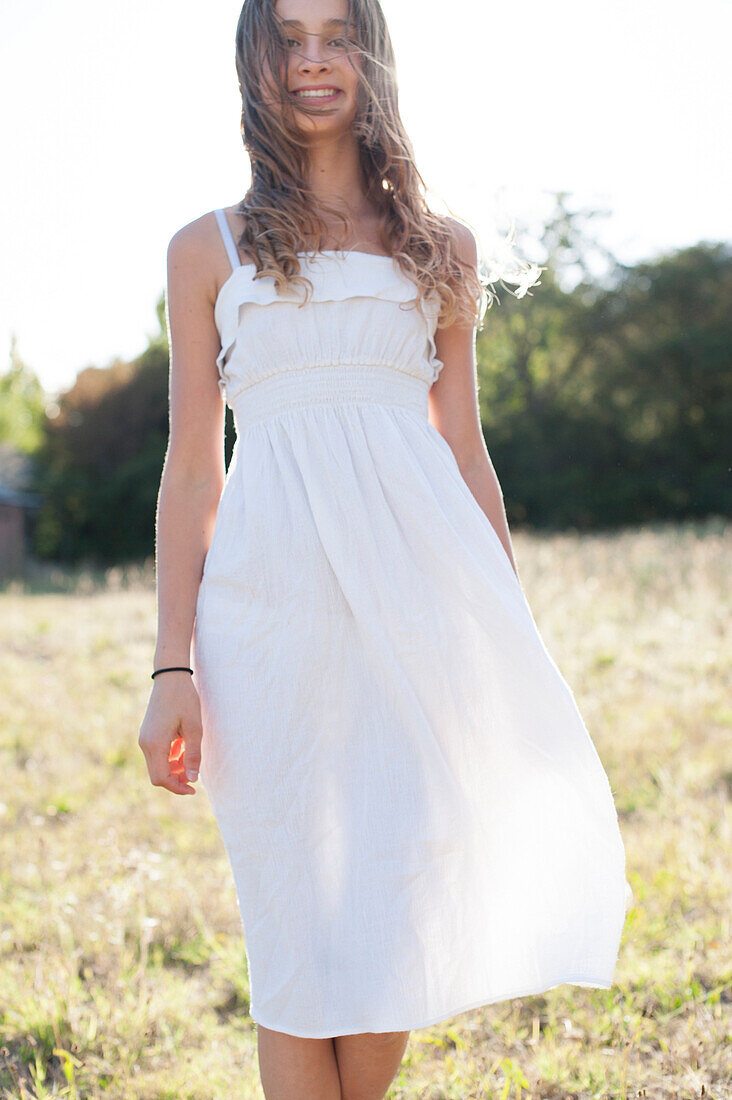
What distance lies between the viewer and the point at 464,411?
1962mm

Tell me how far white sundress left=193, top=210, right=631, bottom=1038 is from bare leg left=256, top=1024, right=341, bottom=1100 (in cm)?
6

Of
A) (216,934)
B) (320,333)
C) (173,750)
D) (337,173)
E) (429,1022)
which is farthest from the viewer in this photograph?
(216,934)

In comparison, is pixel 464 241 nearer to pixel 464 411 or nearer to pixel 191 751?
pixel 464 411

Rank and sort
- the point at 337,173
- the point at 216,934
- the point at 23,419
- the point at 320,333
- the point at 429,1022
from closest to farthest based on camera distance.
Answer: the point at 429,1022 → the point at 320,333 → the point at 337,173 → the point at 216,934 → the point at 23,419

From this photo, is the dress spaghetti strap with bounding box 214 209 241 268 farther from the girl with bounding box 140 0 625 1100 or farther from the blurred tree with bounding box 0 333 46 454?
the blurred tree with bounding box 0 333 46 454

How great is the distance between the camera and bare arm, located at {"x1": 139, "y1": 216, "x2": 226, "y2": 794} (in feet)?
5.65

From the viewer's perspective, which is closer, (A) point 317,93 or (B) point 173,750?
(B) point 173,750

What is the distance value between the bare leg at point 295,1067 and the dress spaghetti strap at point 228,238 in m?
1.34

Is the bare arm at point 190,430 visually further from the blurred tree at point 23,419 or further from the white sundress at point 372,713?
A: the blurred tree at point 23,419

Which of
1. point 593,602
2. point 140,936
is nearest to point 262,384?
point 140,936

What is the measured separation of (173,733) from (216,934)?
1928 mm

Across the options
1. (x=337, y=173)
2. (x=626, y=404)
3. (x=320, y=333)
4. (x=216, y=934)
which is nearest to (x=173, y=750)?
(x=320, y=333)

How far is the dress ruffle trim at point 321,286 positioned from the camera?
68.5 inches

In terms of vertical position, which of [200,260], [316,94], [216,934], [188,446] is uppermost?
[316,94]
